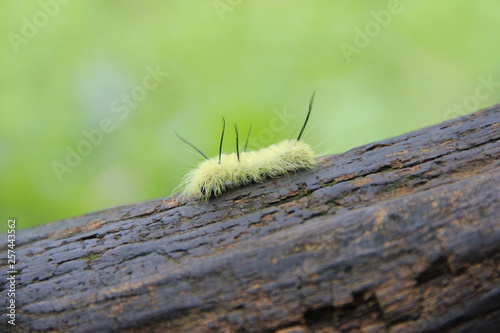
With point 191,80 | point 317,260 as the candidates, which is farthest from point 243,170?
point 191,80

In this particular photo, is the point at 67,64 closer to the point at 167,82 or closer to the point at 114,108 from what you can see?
the point at 114,108

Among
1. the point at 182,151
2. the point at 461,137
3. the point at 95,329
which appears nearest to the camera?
the point at 95,329

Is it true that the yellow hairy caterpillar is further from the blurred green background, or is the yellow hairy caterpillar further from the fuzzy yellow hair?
the blurred green background

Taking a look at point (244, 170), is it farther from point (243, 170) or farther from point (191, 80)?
point (191, 80)

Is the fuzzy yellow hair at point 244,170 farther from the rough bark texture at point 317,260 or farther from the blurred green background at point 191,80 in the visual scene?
the blurred green background at point 191,80

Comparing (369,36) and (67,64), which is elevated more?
(67,64)

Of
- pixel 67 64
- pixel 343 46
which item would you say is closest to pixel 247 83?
pixel 343 46

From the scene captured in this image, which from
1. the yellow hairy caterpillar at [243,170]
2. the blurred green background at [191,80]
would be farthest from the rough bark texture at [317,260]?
the blurred green background at [191,80]
